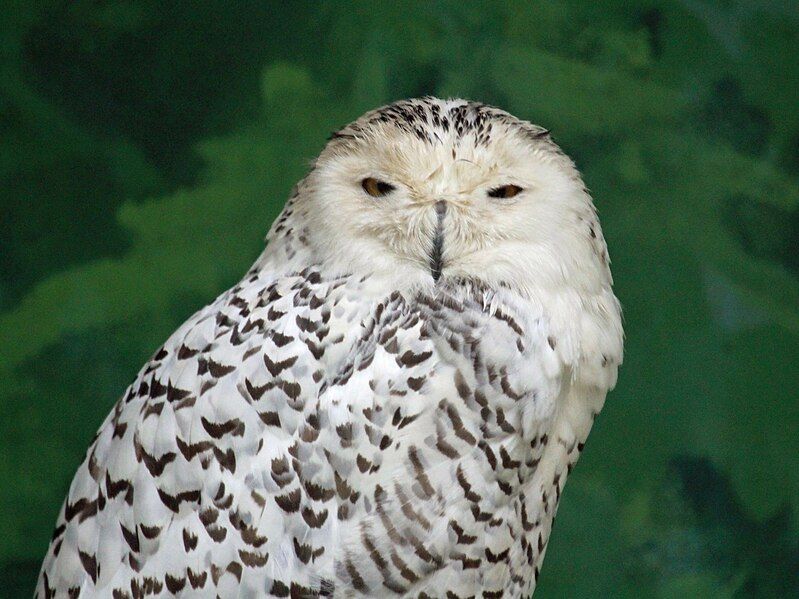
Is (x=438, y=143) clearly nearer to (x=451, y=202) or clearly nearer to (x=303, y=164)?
(x=451, y=202)

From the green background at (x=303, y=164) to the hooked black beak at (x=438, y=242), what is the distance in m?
0.99

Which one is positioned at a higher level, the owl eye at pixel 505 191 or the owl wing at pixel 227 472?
the owl eye at pixel 505 191

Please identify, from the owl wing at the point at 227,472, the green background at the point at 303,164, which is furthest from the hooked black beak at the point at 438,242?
the green background at the point at 303,164

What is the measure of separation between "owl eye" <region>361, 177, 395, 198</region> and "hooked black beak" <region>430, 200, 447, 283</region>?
0.08 metres

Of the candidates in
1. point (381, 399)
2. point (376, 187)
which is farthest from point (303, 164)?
point (381, 399)

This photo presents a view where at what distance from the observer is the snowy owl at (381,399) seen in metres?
1.31

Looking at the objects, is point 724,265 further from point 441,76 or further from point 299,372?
point 299,372

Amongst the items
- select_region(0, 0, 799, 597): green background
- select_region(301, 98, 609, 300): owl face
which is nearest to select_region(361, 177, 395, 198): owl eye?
select_region(301, 98, 609, 300): owl face

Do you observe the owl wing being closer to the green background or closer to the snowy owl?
the snowy owl

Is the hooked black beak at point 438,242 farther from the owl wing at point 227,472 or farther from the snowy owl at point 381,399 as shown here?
the owl wing at point 227,472

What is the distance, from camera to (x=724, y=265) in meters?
2.34

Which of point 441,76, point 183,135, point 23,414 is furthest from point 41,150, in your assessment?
point 441,76

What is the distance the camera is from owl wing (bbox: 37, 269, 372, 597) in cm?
131

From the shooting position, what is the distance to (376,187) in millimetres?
1369
